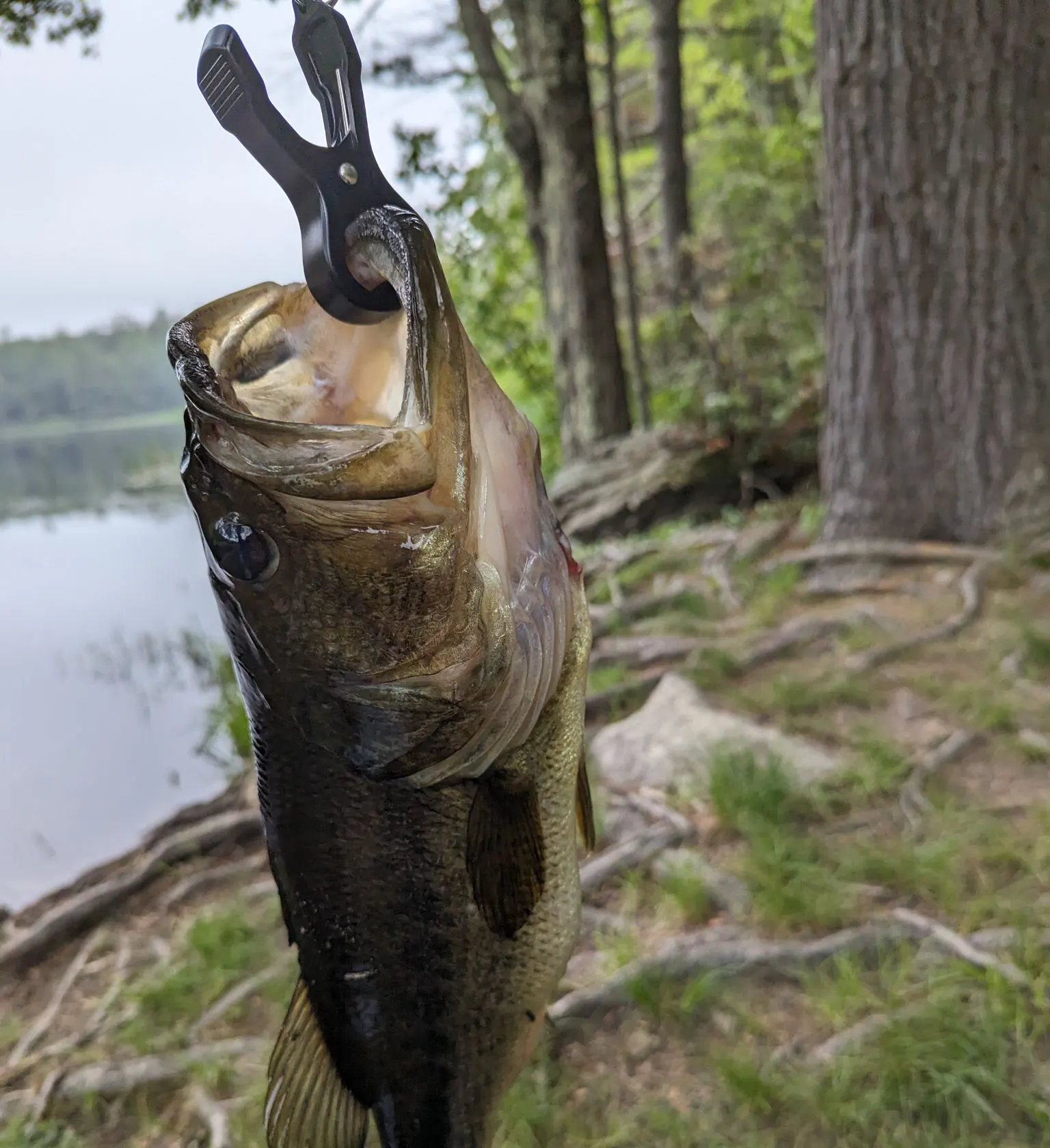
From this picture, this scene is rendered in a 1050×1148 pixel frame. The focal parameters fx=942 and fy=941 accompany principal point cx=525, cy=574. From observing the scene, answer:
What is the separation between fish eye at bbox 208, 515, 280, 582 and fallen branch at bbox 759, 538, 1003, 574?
12.4 ft

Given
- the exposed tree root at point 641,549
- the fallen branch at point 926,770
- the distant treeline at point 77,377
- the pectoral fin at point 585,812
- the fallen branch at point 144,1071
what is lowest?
the exposed tree root at point 641,549

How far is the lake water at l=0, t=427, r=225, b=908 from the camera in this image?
443 centimetres

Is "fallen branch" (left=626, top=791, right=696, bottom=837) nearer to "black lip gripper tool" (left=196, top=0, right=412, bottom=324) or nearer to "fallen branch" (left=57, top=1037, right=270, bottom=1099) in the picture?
"fallen branch" (left=57, top=1037, right=270, bottom=1099)

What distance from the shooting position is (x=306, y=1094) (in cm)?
111

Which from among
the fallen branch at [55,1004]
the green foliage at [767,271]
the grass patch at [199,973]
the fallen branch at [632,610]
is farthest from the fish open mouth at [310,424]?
the green foliage at [767,271]

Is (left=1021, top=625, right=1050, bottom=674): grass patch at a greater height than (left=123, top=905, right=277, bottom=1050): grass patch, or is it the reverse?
(left=1021, top=625, right=1050, bottom=674): grass patch

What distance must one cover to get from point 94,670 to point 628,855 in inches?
167

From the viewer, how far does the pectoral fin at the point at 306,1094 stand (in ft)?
3.58

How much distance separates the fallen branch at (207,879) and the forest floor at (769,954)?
11 millimetres

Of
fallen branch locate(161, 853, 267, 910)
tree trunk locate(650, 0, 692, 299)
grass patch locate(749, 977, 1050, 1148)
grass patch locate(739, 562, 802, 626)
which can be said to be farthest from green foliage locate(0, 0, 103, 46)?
tree trunk locate(650, 0, 692, 299)

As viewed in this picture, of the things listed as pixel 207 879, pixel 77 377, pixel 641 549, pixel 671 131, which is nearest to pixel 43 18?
pixel 77 377

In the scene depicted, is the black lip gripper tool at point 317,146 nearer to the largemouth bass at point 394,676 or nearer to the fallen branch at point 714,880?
the largemouth bass at point 394,676

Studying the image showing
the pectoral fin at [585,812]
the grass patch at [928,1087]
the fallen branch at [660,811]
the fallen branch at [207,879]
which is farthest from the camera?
the fallen branch at [207,879]

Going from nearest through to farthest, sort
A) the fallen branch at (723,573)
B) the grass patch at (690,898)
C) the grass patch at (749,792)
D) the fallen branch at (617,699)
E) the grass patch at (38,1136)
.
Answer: the grass patch at (38,1136)
the grass patch at (690,898)
the grass patch at (749,792)
the fallen branch at (617,699)
the fallen branch at (723,573)
